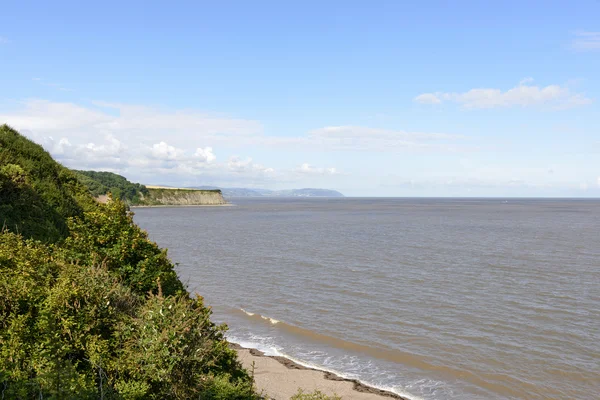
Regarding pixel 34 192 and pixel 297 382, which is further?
pixel 297 382

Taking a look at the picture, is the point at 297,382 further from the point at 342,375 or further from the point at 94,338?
the point at 94,338

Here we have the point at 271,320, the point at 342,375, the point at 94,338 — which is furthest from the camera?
the point at 271,320

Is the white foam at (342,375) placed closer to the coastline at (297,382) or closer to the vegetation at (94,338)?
the coastline at (297,382)

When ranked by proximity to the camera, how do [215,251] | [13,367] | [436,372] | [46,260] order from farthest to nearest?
[215,251] → [436,372] → [46,260] → [13,367]

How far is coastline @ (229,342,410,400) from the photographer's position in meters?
17.4

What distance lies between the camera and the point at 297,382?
18.6 metres

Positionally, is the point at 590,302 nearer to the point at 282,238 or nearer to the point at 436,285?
the point at 436,285

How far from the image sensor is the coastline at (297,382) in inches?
686

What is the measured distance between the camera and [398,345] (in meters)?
23.0

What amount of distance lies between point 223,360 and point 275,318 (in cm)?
1513

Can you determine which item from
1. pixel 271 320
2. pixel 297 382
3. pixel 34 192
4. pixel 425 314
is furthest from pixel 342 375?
pixel 34 192

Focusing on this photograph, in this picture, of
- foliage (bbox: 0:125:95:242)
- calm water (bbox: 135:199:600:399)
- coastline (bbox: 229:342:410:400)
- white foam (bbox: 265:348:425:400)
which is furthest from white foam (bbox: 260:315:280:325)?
foliage (bbox: 0:125:95:242)

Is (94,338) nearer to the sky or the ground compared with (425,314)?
nearer to the sky

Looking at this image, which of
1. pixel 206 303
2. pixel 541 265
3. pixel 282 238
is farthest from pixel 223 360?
pixel 282 238
